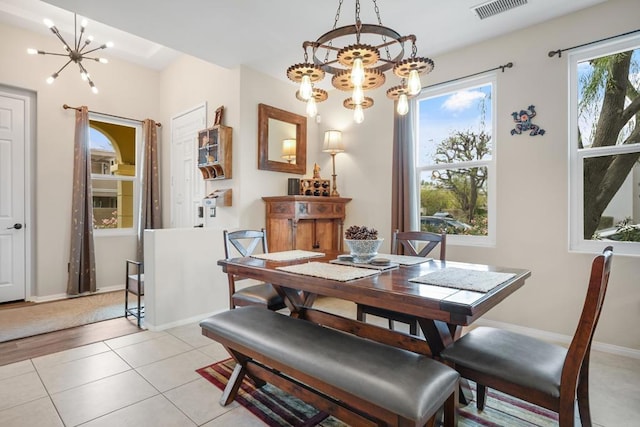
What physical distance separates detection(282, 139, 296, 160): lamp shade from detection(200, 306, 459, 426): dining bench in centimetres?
265

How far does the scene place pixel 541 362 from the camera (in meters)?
1.44

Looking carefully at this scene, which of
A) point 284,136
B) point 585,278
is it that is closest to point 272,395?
point 585,278

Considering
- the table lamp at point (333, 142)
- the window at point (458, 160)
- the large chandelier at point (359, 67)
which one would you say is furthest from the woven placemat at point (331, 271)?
the table lamp at point (333, 142)

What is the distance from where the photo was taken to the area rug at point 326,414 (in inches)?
69.2

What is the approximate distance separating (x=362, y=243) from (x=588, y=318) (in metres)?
1.14

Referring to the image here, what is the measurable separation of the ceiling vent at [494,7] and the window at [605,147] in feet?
2.32

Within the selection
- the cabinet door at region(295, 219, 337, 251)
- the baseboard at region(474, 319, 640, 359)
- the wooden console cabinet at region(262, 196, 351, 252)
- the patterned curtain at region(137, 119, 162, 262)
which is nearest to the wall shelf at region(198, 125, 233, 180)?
the wooden console cabinet at region(262, 196, 351, 252)

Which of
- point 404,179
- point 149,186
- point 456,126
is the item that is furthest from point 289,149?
point 149,186

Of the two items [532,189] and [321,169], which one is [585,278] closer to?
[532,189]

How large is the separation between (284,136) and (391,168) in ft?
4.66

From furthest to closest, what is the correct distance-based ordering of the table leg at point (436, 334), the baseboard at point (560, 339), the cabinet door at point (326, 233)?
the cabinet door at point (326, 233) < the baseboard at point (560, 339) < the table leg at point (436, 334)

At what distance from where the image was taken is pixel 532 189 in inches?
116

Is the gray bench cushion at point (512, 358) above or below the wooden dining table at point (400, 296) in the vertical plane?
below

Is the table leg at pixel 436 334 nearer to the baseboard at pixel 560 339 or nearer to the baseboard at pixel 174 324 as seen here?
the baseboard at pixel 560 339
